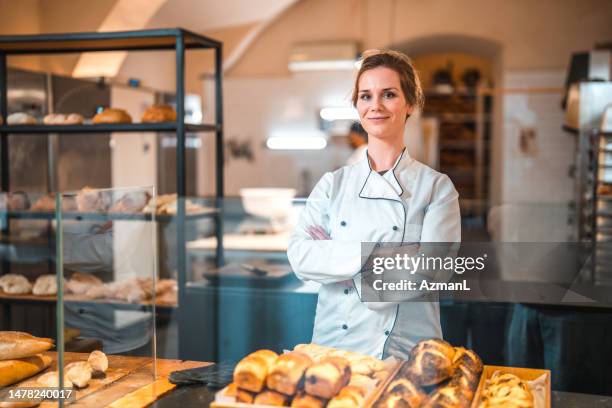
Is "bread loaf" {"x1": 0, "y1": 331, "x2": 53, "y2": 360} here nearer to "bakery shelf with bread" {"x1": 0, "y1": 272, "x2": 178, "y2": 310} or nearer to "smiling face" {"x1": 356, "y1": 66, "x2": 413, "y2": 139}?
"bakery shelf with bread" {"x1": 0, "y1": 272, "x2": 178, "y2": 310}

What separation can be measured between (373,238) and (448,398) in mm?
401

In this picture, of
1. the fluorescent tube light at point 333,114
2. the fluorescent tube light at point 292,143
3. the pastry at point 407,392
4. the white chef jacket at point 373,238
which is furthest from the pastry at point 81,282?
the fluorescent tube light at point 292,143

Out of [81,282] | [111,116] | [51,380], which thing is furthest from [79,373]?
[111,116]

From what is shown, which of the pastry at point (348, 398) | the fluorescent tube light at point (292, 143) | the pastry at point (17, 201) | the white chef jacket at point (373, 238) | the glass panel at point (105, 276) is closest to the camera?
the pastry at point (348, 398)

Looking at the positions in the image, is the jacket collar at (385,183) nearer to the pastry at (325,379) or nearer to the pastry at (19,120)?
the pastry at (325,379)

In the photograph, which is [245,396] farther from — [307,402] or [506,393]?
[506,393]

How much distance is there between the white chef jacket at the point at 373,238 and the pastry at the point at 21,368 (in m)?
0.71

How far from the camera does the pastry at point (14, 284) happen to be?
130 inches

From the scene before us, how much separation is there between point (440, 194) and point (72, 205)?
0.85 m

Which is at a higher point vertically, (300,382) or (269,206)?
(269,206)

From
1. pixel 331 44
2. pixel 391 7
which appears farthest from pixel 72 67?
pixel 391 7

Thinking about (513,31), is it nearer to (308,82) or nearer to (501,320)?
(308,82)

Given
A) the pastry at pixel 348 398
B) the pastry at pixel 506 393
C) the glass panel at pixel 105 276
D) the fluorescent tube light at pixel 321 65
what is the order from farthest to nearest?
the fluorescent tube light at pixel 321 65 < the glass panel at pixel 105 276 < the pastry at pixel 506 393 < the pastry at pixel 348 398

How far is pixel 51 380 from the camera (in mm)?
1810
